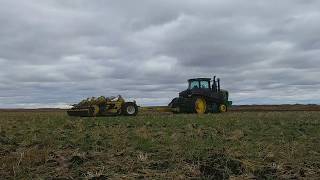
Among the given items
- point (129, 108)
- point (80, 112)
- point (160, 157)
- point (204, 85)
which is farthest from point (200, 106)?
point (160, 157)

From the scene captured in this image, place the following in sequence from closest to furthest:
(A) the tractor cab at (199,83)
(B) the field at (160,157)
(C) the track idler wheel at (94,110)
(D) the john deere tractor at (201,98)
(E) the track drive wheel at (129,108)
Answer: (B) the field at (160,157) → (C) the track idler wheel at (94,110) → (E) the track drive wheel at (129,108) → (D) the john deere tractor at (201,98) → (A) the tractor cab at (199,83)

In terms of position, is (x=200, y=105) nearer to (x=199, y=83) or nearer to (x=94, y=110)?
(x=199, y=83)

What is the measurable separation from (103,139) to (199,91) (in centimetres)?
2621

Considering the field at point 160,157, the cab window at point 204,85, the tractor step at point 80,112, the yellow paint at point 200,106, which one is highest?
the cab window at point 204,85

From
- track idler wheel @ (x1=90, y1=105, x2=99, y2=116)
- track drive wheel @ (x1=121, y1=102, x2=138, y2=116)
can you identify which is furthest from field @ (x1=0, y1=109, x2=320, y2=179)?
track drive wheel @ (x1=121, y1=102, x2=138, y2=116)

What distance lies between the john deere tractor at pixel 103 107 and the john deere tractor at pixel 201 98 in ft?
12.3

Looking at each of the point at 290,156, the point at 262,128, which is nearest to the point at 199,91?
the point at 262,128

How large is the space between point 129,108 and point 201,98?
19.7 feet

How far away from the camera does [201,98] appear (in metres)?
39.2

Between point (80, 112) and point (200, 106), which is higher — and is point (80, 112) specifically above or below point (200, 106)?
below

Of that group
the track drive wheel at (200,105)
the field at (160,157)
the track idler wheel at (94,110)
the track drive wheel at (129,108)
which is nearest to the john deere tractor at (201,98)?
the track drive wheel at (200,105)

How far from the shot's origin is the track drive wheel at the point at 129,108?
118ft

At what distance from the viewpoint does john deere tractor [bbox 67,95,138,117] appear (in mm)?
35281

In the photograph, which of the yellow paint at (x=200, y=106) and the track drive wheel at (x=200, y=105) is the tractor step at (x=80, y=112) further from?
the yellow paint at (x=200, y=106)
